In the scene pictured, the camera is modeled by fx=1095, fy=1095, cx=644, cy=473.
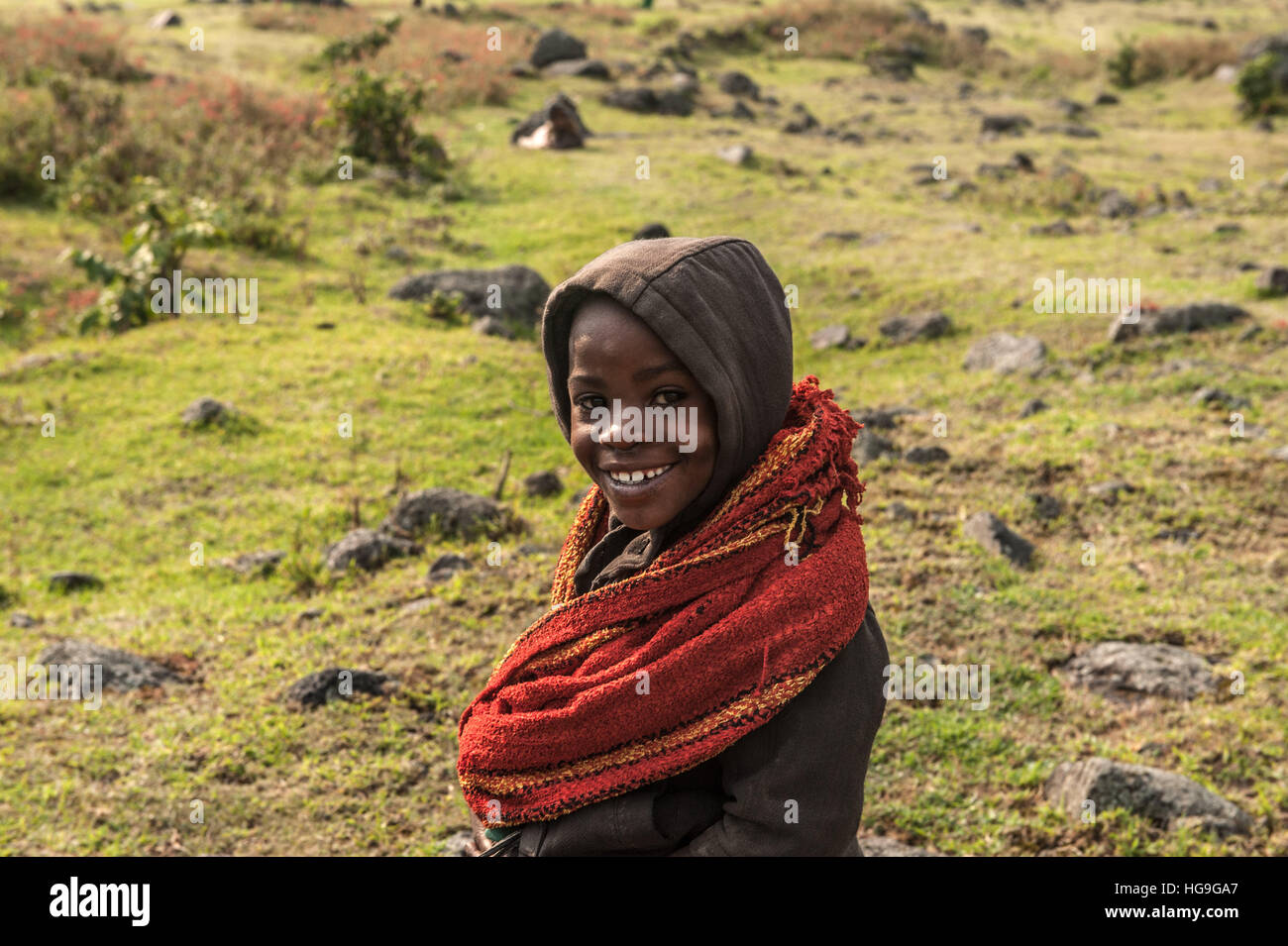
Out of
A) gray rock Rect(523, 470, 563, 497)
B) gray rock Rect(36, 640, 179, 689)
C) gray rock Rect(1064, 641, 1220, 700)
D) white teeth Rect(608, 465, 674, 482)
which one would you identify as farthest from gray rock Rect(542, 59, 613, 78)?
white teeth Rect(608, 465, 674, 482)

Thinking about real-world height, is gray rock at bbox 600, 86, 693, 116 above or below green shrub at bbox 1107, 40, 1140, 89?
below

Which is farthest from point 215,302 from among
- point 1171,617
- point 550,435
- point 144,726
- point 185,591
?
point 1171,617

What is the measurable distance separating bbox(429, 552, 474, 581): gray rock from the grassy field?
0.11 m

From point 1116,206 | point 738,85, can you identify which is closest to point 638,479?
point 1116,206

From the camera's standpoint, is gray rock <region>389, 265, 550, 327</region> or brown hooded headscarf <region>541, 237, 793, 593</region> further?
gray rock <region>389, 265, 550, 327</region>

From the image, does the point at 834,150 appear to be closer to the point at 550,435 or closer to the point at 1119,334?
the point at 1119,334

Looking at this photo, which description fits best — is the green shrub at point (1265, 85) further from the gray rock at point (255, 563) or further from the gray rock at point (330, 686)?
the gray rock at point (330, 686)

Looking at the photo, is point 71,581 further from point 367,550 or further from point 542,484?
point 542,484

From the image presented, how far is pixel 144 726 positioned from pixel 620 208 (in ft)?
39.8

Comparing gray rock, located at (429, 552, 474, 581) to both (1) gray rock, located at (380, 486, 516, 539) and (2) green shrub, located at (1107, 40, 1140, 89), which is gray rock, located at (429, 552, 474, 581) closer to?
(1) gray rock, located at (380, 486, 516, 539)

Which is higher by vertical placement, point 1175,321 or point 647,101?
point 647,101

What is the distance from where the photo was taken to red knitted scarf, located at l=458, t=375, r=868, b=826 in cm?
202

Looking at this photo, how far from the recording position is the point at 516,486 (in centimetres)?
838

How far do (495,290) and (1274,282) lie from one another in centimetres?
785
